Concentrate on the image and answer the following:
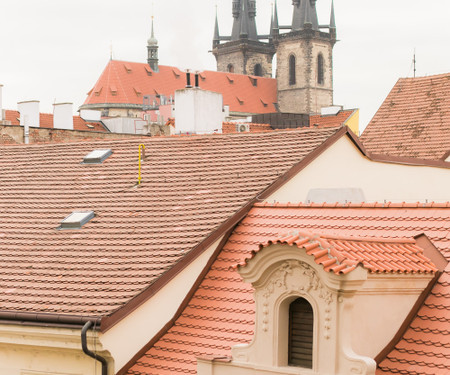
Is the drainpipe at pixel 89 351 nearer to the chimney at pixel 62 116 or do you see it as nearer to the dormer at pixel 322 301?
the dormer at pixel 322 301

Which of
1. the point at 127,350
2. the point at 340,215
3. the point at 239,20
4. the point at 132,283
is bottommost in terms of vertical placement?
the point at 127,350

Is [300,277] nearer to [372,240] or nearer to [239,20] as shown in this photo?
[372,240]

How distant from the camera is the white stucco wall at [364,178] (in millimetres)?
13664

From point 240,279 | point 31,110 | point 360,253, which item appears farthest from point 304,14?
point 360,253

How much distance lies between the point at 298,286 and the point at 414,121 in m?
17.1

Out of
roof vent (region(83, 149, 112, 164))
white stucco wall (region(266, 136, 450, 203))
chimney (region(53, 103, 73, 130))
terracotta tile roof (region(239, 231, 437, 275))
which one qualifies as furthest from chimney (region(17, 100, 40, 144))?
terracotta tile roof (region(239, 231, 437, 275))

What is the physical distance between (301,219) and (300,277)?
2848mm

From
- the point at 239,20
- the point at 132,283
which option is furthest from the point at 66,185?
the point at 239,20

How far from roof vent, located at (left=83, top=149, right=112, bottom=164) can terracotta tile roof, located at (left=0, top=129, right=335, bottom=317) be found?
113 millimetres

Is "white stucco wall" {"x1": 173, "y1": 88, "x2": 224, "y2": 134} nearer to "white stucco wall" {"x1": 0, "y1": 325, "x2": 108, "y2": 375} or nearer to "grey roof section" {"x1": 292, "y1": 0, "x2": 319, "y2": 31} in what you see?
"white stucco wall" {"x1": 0, "y1": 325, "x2": 108, "y2": 375}

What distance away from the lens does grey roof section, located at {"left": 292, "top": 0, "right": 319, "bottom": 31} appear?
12594 centimetres

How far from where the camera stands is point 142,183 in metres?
14.4

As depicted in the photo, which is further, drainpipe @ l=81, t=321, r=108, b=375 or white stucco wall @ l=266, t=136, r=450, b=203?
white stucco wall @ l=266, t=136, r=450, b=203

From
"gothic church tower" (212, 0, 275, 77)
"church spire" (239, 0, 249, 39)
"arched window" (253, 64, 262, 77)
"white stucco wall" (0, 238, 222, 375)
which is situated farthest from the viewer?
"arched window" (253, 64, 262, 77)
